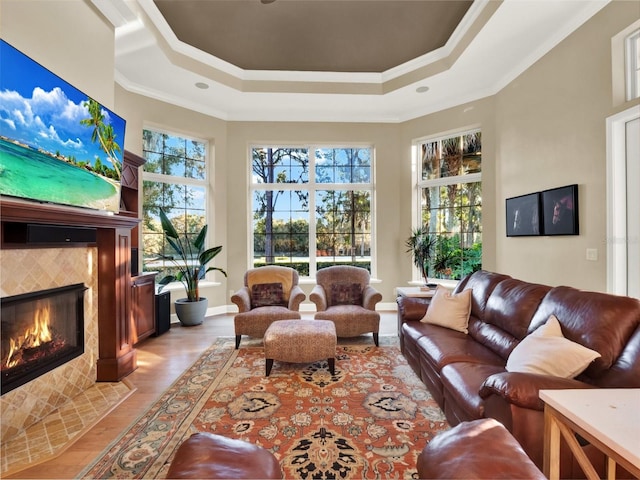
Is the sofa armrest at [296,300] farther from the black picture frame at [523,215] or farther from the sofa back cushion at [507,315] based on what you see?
the black picture frame at [523,215]

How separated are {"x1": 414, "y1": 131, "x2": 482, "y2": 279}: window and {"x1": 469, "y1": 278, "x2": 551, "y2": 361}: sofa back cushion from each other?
2364 mm

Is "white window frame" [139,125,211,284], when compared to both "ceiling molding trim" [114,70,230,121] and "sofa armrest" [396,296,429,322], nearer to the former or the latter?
"ceiling molding trim" [114,70,230,121]

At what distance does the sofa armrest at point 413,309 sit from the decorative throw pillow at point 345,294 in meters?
0.94

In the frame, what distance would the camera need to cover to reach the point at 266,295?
14.5 feet

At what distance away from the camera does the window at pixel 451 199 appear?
5074mm

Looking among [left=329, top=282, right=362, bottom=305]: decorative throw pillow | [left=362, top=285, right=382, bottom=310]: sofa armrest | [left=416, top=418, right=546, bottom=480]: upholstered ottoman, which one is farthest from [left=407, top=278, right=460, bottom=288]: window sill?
[left=416, top=418, right=546, bottom=480]: upholstered ottoman

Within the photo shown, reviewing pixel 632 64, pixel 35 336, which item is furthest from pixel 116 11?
pixel 632 64

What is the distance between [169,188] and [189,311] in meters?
2.07

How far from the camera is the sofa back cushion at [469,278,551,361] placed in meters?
2.34

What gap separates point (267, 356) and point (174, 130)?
4.10 metres

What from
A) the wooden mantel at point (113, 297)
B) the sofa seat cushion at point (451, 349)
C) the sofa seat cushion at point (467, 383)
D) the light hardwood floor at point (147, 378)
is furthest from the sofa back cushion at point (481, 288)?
the wooden mantel at point (113, 297)

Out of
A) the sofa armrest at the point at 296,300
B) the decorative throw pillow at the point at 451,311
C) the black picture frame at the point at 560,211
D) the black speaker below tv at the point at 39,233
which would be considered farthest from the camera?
the sofa armrest at the point at 296,300

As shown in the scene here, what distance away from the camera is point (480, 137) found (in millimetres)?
4996

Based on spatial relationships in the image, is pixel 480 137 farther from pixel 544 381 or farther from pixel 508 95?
pixel 544 381
